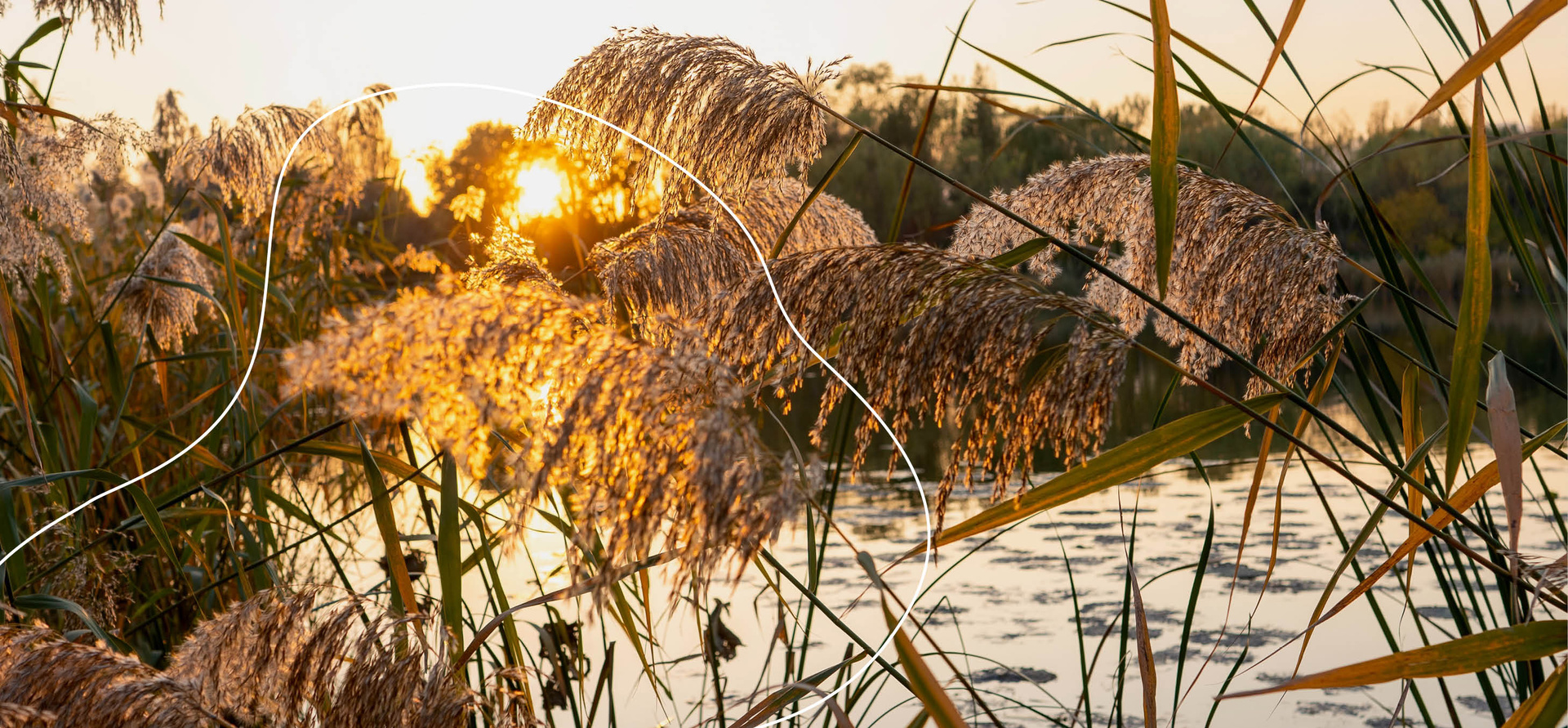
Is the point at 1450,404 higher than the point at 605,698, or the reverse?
the point at 1450,404

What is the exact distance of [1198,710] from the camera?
3908 mm

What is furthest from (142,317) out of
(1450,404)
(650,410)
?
(1450,404)

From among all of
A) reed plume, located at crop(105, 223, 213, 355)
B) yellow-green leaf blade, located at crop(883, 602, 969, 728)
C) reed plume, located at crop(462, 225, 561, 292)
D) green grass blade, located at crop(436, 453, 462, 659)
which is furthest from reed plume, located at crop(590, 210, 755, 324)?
reed plume, located at crop(105, 223, 213, 355)

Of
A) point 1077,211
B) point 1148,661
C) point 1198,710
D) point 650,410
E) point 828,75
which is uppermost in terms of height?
point 828,75

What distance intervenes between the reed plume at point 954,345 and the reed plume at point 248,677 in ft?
1.80

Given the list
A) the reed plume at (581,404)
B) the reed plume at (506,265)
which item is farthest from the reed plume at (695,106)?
the reed plume at (581,404)

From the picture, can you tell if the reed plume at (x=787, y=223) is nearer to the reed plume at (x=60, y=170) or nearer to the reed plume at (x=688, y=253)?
the reed plume at (x=688, y=253)

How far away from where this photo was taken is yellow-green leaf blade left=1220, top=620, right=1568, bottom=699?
1074 millimetres

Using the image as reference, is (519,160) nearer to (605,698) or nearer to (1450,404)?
(605,698)

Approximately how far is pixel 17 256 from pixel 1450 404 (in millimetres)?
2695

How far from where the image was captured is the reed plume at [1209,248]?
159 centimetres

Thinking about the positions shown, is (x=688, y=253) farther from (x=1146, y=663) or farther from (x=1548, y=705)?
(x=1548, y=705)

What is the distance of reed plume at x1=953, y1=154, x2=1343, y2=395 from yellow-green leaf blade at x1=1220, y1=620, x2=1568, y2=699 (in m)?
0.60

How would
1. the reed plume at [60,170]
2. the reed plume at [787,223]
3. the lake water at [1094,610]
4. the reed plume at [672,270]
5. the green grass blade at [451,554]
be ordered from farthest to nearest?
1. the lake water at [1094,610]
2. the reed plume at [60,170]
3. the reed plume at [787,223]
4. the reed plume at [672,270]
5. the green grass blade at [451,554]
